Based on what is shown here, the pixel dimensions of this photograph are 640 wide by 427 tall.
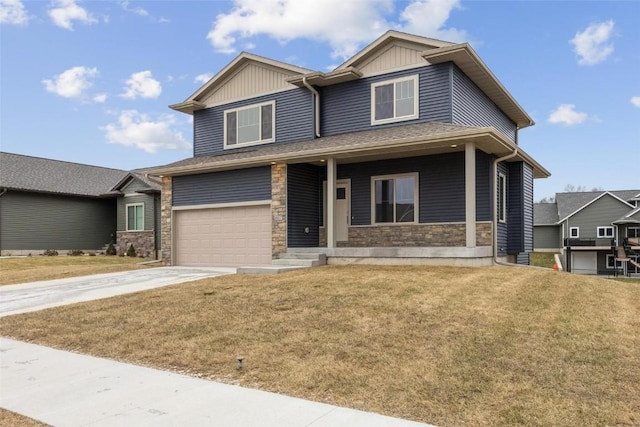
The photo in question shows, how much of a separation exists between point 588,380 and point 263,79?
15397 millimetres

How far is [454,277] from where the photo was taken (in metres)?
9.84

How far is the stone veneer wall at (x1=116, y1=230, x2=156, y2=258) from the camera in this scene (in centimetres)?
2455

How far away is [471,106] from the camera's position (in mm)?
15414

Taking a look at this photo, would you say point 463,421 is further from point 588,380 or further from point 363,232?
point 363,232

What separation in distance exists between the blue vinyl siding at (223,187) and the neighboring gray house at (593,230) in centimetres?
2464

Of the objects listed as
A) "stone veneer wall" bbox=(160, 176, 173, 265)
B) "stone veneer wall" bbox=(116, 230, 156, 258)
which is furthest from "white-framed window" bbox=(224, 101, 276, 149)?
"stone veneer wall" bbox=(116, 230, 156, 258)

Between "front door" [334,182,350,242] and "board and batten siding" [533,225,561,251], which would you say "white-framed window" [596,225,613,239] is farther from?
"front door" [334,182,350,242]

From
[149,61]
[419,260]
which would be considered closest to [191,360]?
[419,260]

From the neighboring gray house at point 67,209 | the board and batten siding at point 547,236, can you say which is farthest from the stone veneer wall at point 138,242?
the board and batten siding at point 547,236

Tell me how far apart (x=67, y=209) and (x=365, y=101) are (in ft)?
65.9

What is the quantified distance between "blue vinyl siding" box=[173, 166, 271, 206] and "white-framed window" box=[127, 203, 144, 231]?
8972mm

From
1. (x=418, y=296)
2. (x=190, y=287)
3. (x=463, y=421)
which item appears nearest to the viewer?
(x=463, y=421)

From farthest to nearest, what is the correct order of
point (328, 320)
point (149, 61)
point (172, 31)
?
point (149, 61)
point (172, 31)
point (328, 320)

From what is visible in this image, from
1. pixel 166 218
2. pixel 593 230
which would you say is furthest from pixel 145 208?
pixel 593 230
